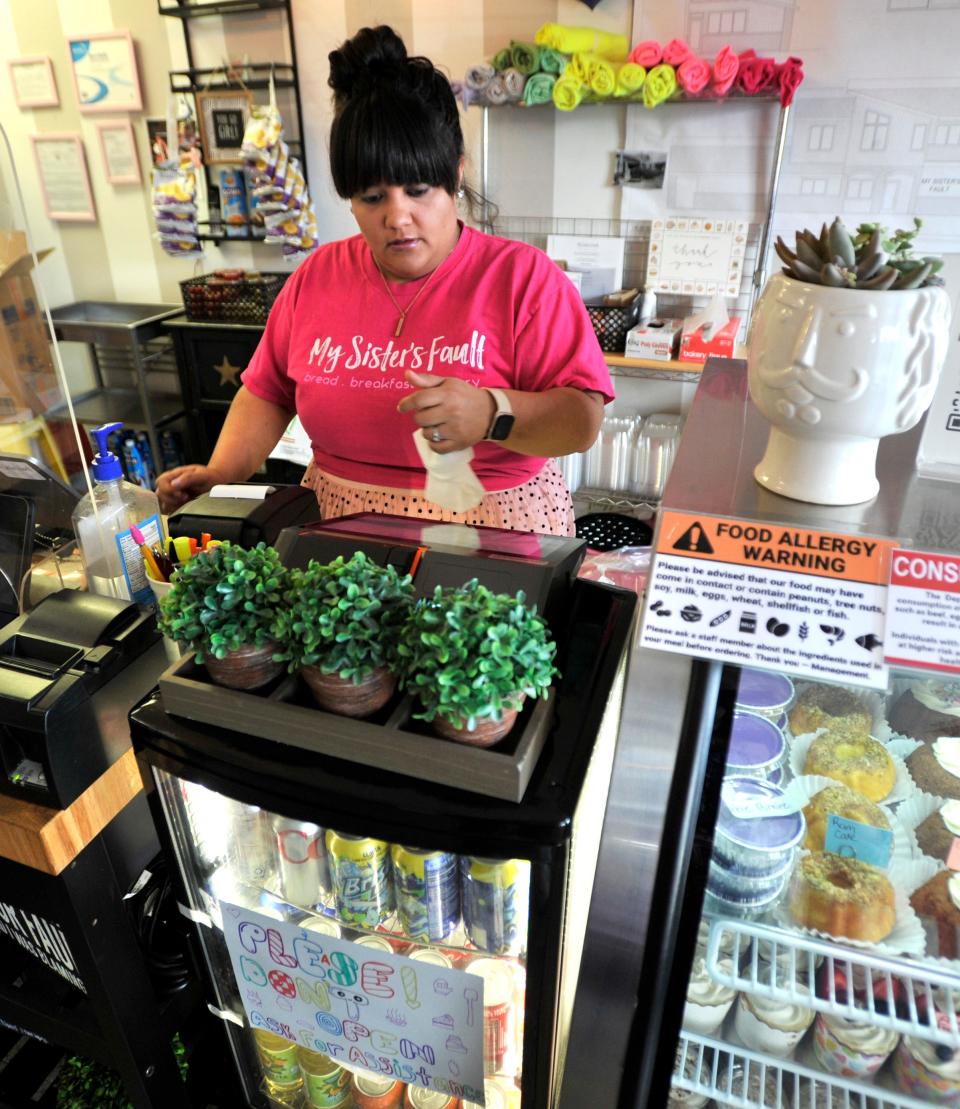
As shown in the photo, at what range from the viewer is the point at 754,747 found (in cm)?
99

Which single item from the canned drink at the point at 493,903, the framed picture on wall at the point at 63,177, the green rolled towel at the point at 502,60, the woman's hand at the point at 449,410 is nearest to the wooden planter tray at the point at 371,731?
the canned drink at the point at 493,903

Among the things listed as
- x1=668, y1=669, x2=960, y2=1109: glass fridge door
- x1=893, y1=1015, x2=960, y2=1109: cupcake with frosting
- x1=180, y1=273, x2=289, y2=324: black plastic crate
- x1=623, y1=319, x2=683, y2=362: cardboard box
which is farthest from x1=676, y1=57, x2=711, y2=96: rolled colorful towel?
x1=893, y1=1015, x2=960, y2=1109: cupcake with frosting

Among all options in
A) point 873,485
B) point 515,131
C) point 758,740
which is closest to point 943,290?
point 873,485

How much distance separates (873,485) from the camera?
0.76 meters

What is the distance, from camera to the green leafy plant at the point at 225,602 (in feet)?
2.50

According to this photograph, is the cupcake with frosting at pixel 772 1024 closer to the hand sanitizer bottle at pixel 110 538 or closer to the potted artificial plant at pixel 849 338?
the potted artificial plant at pixel 849 338

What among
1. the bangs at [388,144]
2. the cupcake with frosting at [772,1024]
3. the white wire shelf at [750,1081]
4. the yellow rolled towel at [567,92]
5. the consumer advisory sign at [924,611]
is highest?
the yellow rolled towel at [567,92]

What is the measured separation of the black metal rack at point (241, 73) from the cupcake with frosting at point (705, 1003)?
3.48 metres

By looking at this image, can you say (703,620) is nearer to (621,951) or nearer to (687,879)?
(687,879)

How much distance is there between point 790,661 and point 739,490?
177mm

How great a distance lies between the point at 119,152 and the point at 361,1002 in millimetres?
4133

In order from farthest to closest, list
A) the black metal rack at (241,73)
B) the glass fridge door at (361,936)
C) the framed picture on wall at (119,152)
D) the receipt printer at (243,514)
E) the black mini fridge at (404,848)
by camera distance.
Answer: the framed picture on wall at (119,152), the black metal rack at (241,73), the receipt printer at (243,514), the glass fridge door at (361,936), the black mini fridge at (404,848)

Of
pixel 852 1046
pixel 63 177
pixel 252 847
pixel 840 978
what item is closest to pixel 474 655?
pixel 252 847

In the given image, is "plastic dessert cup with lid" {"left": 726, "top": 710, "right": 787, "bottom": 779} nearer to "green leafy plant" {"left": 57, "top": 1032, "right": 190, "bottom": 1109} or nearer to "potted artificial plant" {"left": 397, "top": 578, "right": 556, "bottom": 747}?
"potted artificial plant" {"left": 397, "top": 578, "right": 556, "bottom": 747}
